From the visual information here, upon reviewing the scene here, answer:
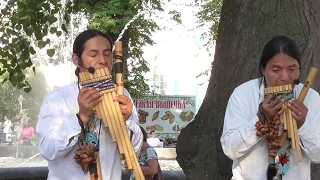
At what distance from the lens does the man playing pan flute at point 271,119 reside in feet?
9.17

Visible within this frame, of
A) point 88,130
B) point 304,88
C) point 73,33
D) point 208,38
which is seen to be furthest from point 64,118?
point 208,38

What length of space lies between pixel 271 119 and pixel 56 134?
1030 millimetres

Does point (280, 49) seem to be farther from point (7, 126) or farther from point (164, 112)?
point (7, 126)

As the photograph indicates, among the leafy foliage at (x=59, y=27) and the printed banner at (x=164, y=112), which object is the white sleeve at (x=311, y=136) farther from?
the printed banner at (x=164, y=112)

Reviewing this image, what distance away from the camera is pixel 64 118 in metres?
2.89

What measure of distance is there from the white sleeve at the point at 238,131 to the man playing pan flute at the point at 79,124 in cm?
45

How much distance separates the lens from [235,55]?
4.35m

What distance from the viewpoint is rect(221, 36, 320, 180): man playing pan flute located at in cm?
279

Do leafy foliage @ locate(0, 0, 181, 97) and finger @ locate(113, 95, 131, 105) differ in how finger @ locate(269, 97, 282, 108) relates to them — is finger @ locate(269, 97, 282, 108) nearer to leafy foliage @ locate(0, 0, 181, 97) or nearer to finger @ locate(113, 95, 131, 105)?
finger @ locate(113, 95, 131, 105)

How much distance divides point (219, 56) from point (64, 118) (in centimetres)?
190

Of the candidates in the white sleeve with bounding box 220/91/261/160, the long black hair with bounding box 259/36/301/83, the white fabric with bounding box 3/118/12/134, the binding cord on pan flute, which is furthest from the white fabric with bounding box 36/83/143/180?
the white fabric with bounding box 3/118/12/134

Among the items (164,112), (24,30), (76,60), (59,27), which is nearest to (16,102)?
(164,112)

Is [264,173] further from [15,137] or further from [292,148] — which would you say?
[15,137]

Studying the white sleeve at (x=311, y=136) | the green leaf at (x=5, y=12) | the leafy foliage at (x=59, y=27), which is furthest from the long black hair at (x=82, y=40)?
the green leaf at (x=5, y=12)
